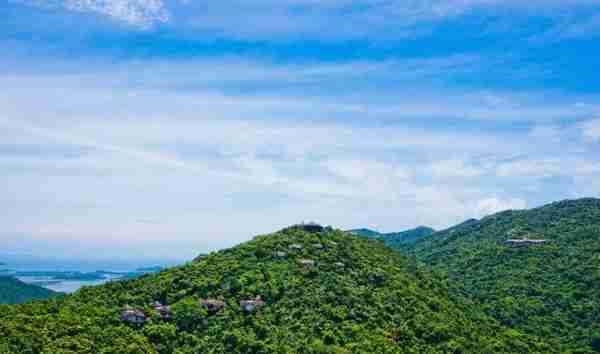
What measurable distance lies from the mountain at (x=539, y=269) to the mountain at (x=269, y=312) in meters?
8.89

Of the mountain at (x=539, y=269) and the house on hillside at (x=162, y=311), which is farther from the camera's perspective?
the mountain at (x=539, y=269)

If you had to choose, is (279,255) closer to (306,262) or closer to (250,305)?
(306,262)

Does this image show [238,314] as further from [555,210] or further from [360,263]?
[555,210]

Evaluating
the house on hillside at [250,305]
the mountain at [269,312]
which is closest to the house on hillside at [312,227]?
the mountain at [269,312]

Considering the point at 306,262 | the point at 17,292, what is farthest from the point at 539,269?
the point at 17,292

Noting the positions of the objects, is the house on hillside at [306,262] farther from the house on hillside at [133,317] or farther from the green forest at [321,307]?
the house on hillside at [133,317]

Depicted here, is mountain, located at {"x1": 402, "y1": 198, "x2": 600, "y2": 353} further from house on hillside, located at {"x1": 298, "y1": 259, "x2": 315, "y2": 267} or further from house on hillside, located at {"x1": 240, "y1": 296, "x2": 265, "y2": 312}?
house on hillside, located at {"x1": 240, "y1": 296, "x2": 265, "y2": 312}

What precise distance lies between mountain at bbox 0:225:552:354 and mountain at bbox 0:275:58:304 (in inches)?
4531

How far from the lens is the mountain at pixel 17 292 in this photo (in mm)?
160025

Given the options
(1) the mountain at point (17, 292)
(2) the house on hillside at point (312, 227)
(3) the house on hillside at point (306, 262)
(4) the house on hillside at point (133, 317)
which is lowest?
(1) the mountain at point (17, 292)

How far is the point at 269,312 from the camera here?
205 ft

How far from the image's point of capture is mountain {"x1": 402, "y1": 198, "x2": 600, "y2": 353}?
265ft

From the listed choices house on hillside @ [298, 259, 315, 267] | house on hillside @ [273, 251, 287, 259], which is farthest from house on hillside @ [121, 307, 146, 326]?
house on hillside @ [298, 259, 315, 267]

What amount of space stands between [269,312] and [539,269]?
6142 centimetres
